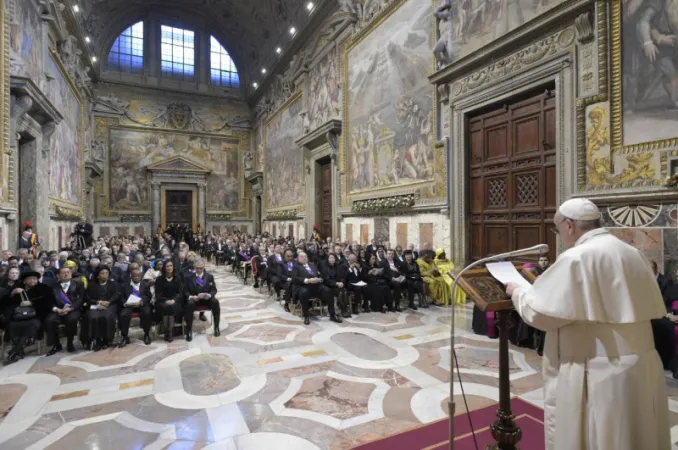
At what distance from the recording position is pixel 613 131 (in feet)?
20.4

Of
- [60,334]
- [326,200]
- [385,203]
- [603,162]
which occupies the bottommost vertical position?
[60,334]

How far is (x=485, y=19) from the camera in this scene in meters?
8.48

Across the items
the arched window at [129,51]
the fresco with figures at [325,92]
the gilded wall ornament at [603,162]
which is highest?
the arched window at [129,51]

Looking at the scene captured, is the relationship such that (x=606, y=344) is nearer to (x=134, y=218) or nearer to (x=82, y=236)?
(x=82, y=236)

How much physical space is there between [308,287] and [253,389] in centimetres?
318

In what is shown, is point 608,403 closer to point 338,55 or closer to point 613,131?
point 613,131

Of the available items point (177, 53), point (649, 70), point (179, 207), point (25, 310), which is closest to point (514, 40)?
point (649, 70)

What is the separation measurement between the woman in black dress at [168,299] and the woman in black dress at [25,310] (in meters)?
1.43

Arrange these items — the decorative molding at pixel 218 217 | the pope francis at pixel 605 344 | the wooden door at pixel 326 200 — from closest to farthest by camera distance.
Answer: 1. the pope francis at pixel 605 344
2. the wooden door at pixel 326 200
3. the decorative molding at pixel 218 217

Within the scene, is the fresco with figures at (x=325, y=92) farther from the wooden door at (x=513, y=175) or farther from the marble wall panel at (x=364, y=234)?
the wooden door at (x=513, y=175)

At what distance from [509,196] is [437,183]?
218 cm

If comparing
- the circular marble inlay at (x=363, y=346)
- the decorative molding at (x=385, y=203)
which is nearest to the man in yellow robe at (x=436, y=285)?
the decorative molding at (x=385, y=203)

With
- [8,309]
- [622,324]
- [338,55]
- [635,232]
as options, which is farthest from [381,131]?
[622,324]

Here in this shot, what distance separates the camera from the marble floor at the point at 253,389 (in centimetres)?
316
